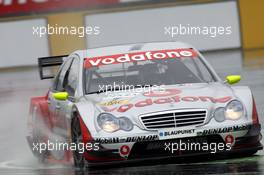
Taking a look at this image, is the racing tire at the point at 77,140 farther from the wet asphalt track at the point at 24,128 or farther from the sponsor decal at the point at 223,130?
the sponsor decal at the point at 223,130

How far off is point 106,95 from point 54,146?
176 centimetres

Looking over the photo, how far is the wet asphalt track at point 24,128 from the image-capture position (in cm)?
997

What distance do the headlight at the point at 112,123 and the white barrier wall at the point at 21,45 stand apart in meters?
22.1

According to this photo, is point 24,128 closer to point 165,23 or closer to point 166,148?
point 166,148

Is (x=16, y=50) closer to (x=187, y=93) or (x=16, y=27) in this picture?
(x=16, y=27)

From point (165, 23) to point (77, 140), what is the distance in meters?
21.7

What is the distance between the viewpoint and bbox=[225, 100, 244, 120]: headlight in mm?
10242

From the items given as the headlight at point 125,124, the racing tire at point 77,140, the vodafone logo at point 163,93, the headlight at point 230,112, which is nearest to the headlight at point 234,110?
the headlight at point 230,112

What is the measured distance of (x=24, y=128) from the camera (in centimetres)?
1652

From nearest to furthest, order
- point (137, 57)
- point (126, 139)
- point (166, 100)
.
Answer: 1. point (126, 139)
2. point (166, 100)
3. point (137, 57)

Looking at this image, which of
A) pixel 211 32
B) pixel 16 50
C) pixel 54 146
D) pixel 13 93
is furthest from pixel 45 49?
pixel 54 146

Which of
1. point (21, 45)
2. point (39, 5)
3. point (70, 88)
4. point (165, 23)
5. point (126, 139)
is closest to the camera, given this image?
point (126, 139)

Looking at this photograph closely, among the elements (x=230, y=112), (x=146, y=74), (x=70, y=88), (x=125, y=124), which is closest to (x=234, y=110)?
(x=230, y=112)

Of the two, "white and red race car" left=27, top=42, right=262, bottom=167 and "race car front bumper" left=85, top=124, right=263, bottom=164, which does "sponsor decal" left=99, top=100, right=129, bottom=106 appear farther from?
"race car front bumper" left=85, top=124, right=263, bottom=164
